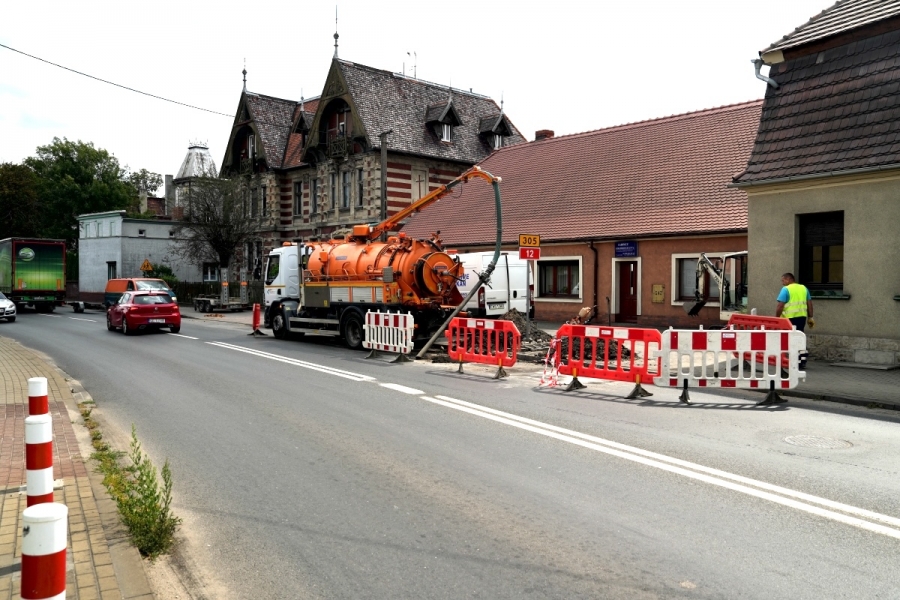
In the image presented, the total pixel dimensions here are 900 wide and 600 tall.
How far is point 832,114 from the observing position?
1478 centimetres

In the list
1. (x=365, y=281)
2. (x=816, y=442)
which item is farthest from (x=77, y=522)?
(x=365, y=281)

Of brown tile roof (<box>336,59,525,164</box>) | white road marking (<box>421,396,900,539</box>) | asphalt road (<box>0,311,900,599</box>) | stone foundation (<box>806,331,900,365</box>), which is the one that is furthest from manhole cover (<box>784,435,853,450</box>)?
brown tile roof (<box>336,59,525,164</box>)

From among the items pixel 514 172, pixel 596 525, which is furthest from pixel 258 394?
pixel 514 172

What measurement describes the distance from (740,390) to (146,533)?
394 inches

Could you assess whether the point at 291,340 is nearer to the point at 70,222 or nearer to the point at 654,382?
the point at 654,382

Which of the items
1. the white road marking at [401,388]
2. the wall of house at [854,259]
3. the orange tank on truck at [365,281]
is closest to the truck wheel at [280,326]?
the orange tank on truck at [365,281]

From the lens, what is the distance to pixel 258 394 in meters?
11.6

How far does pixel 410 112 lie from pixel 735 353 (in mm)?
33848

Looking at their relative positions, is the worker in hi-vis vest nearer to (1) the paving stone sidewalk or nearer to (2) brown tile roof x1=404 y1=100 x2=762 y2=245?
(2) brown tile roof x1=404 y1=100 x2=762 y2=245

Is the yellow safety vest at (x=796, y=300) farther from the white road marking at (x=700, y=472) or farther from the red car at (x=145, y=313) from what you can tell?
the red car at (x=145, y=313)

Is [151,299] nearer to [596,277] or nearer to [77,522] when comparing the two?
[596,277]

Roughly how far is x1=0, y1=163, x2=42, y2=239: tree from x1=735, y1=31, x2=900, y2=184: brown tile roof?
7518cm

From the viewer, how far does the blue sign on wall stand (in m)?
24.4

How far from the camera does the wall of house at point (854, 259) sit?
45.2 ft
